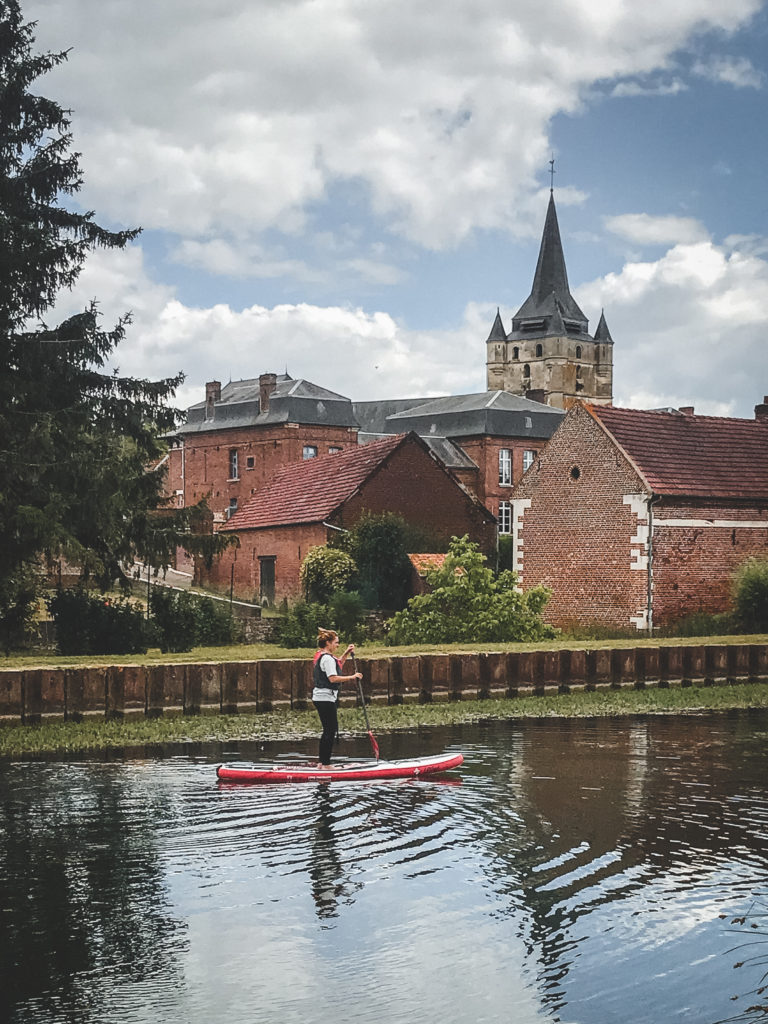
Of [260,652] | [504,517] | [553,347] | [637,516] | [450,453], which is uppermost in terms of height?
[553,347]

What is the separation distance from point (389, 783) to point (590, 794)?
2.56 m

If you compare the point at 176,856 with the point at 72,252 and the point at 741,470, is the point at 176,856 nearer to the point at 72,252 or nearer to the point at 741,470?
the point at 72,252

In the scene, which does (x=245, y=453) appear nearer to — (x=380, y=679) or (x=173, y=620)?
(x=173, y=620)

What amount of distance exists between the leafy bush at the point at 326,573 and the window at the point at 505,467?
1578 inches

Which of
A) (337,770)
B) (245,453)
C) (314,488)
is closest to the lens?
(337,770)

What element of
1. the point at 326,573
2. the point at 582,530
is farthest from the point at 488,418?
the point at 582,530

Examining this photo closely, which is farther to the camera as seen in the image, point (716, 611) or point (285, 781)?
point (716, 611)

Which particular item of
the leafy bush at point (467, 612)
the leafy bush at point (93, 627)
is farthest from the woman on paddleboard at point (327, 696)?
the leafy bush at point (467, 612)

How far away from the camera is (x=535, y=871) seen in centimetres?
1183

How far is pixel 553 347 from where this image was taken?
157 m

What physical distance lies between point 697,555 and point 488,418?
153 ft

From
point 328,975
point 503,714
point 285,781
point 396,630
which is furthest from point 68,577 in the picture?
point 328,975

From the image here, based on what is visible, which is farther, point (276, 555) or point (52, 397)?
point (276, 555)

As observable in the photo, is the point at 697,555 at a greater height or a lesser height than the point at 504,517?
lesser
